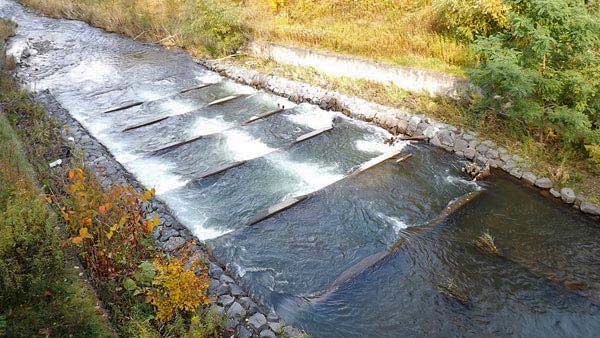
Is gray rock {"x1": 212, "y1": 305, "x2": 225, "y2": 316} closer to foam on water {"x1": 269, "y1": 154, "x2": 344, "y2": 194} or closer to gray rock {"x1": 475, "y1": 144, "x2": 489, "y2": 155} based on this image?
foam on water {"x1": 269, "y1": 154, "x2": 344, "y2": 194}

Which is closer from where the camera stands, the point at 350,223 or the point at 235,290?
the point at 235,290

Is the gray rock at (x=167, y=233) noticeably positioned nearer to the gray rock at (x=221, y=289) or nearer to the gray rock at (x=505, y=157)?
the gray rock at (x=221, y=289)

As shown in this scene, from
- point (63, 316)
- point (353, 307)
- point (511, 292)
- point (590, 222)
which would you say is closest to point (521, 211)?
point (590, 222)

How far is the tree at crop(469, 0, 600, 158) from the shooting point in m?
7.73

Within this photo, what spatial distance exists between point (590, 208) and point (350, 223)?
14.0 feet

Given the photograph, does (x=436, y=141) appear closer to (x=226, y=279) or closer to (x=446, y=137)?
(x=446, y=137)

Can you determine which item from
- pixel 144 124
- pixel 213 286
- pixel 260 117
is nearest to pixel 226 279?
Result: pixel 213 286

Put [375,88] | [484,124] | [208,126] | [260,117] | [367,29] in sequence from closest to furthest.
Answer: [484,124], [208,126], [260,117], [375,88], [367,29]

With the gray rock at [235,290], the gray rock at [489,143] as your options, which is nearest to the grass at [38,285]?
the gray rock at [235,290]

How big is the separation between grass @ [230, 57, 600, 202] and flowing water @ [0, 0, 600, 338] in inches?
25.4

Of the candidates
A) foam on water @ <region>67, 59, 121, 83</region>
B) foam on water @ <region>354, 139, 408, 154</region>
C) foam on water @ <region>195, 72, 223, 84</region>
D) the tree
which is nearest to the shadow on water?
the tree

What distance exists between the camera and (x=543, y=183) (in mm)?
8188

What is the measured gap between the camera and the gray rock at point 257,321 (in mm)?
5164

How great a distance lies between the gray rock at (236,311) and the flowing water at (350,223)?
0.71 meters
